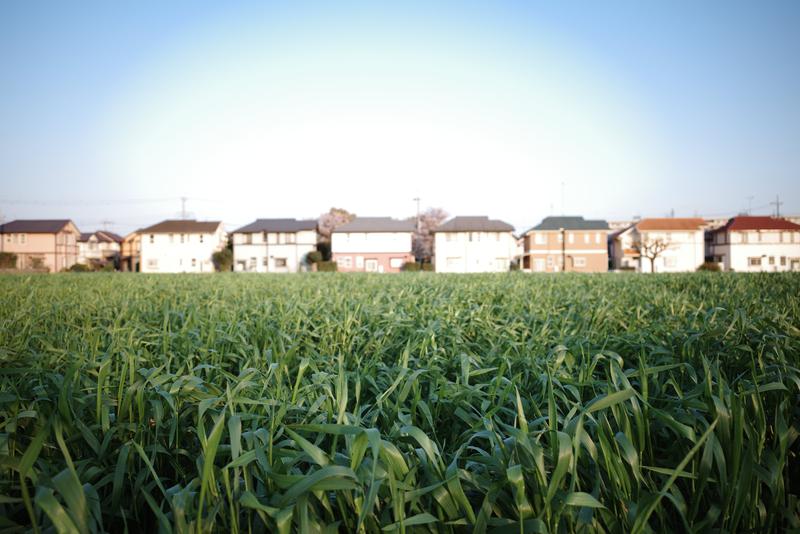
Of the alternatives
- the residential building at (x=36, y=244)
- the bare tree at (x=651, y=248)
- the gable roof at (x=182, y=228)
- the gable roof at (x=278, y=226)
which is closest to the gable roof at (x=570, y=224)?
the bare tree at (x=651, y=248)

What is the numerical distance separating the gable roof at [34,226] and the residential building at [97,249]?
8.23m

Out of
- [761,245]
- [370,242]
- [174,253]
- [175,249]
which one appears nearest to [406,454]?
[370,242]

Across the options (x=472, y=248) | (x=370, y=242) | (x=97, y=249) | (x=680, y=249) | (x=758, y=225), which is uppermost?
(x=758, y=225)

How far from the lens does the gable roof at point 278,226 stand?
2355 inches

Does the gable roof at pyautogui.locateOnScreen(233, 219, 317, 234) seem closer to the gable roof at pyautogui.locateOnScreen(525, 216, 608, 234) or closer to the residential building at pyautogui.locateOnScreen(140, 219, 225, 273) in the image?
the residential building at pyautogui.locateOnScreen(140, 219, 225, 273)

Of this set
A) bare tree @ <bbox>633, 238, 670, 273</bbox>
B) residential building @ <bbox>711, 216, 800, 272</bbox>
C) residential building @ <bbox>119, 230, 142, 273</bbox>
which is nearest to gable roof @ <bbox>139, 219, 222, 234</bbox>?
residential building @ <bbox>119, 230, 142, 273</bbox>

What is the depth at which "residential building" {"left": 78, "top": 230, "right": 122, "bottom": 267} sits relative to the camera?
250ft

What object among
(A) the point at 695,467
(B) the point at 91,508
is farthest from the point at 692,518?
(B) the point at 91,508

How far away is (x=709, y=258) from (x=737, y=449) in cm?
8735

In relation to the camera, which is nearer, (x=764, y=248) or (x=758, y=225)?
(x=764, y=248)

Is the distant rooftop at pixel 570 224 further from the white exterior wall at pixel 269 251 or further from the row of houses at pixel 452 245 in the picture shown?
the white exterior wall at pixel 269 251

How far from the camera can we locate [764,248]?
6078cm

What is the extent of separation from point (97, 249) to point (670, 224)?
4005 inches

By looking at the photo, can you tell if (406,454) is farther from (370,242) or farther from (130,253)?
(130,253)
